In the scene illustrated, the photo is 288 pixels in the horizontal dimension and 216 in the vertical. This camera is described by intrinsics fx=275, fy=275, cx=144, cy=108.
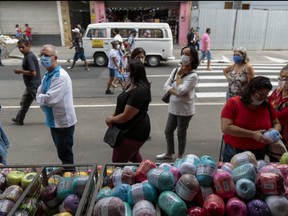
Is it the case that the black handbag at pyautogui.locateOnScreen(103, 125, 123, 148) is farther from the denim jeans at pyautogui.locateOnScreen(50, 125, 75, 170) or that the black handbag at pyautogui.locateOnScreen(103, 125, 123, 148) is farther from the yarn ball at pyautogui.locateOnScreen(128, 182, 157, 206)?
the yarn ball at pyautogui.locateOnScreen(128, 182, 157, 206)

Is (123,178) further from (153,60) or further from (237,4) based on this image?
(237,4)

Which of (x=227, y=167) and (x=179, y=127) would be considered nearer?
(x=227, y=167)

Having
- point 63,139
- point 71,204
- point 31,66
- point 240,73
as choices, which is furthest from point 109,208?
point 31,66

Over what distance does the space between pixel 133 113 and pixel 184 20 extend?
19.9 m

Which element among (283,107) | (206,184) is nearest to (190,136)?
(283,107)

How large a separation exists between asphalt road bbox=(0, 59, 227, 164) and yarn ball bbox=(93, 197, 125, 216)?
2.83 meters

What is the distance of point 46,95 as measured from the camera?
3266 millimetres

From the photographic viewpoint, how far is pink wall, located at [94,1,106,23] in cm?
2120

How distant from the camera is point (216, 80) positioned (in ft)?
34.7

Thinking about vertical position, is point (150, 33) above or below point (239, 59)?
below

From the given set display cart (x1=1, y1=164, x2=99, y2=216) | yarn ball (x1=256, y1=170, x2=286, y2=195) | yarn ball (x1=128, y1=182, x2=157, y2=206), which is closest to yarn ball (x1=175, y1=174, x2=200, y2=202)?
yarn ball (x1=128, y1=182, x2=157, y2=206)

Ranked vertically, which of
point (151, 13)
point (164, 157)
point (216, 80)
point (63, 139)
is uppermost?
point (151, 13)

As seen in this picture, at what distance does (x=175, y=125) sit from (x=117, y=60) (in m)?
4.56

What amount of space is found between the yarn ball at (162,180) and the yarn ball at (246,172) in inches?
17.6
